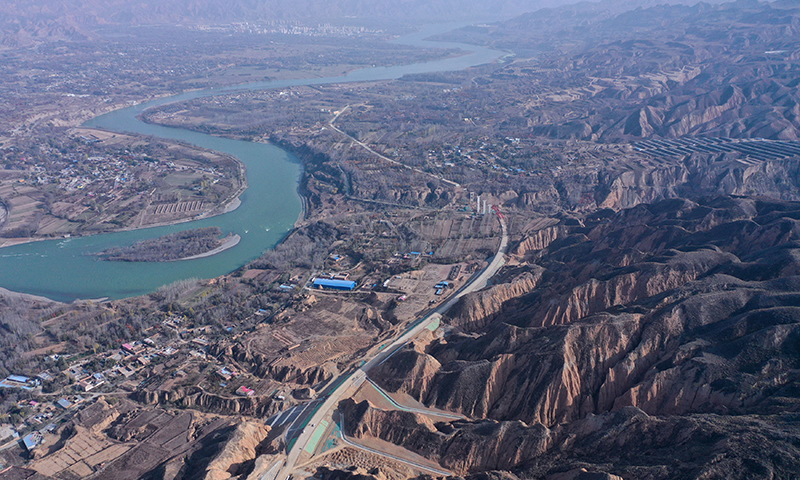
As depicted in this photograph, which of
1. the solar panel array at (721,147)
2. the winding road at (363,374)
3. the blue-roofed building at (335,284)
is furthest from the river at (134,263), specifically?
the solar panel array at (721,147)

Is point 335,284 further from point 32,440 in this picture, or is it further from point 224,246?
point 32,440

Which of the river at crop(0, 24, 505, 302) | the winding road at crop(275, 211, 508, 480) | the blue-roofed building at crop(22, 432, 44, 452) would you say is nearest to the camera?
the winding road at crop(275, 211, 508, 480)

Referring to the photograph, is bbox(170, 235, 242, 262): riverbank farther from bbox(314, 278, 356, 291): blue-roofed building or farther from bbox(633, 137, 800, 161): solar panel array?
bbox(633, 137, 800, 161): solar panel array

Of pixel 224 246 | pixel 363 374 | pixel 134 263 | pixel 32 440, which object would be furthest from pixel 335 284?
pixel 32 440

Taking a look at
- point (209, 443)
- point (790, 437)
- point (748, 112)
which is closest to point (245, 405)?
point (209, 443)

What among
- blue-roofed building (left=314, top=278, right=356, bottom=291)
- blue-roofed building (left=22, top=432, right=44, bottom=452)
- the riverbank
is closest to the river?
the riverbank

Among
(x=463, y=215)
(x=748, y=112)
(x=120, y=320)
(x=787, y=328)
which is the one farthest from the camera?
(x=748, y=112)

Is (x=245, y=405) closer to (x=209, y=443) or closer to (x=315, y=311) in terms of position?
(x=209, y=443)
